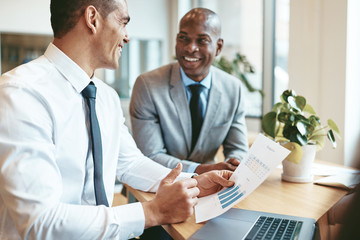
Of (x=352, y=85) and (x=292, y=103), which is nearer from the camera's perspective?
(x=292, y=103)

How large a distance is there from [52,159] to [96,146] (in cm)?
21

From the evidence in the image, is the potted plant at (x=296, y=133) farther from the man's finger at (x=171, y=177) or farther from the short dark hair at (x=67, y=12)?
the short dark hair at (x=67, y=12)

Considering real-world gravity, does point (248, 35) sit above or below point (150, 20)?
below

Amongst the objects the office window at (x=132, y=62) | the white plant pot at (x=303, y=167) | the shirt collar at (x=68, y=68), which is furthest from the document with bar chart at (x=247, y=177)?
the office window at (x=132, y=62)

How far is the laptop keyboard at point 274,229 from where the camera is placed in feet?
3.04

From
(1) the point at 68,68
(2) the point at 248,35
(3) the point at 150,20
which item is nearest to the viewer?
(1) the point at 68,68

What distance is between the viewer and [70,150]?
3.56 feet

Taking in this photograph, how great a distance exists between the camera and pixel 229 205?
3.40 feet

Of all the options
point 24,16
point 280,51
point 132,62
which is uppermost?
point 24,16

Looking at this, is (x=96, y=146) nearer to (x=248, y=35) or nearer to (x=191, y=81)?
(x=191, y=81)

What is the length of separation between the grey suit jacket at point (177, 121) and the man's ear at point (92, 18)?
73 cm

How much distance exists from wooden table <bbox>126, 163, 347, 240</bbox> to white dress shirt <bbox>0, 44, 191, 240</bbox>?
0.14 metres

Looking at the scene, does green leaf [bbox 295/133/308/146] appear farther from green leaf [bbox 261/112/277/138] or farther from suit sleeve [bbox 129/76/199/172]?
suit sleeve [bbox 129/76/199/172]

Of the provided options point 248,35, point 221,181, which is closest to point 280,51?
point 248,35
